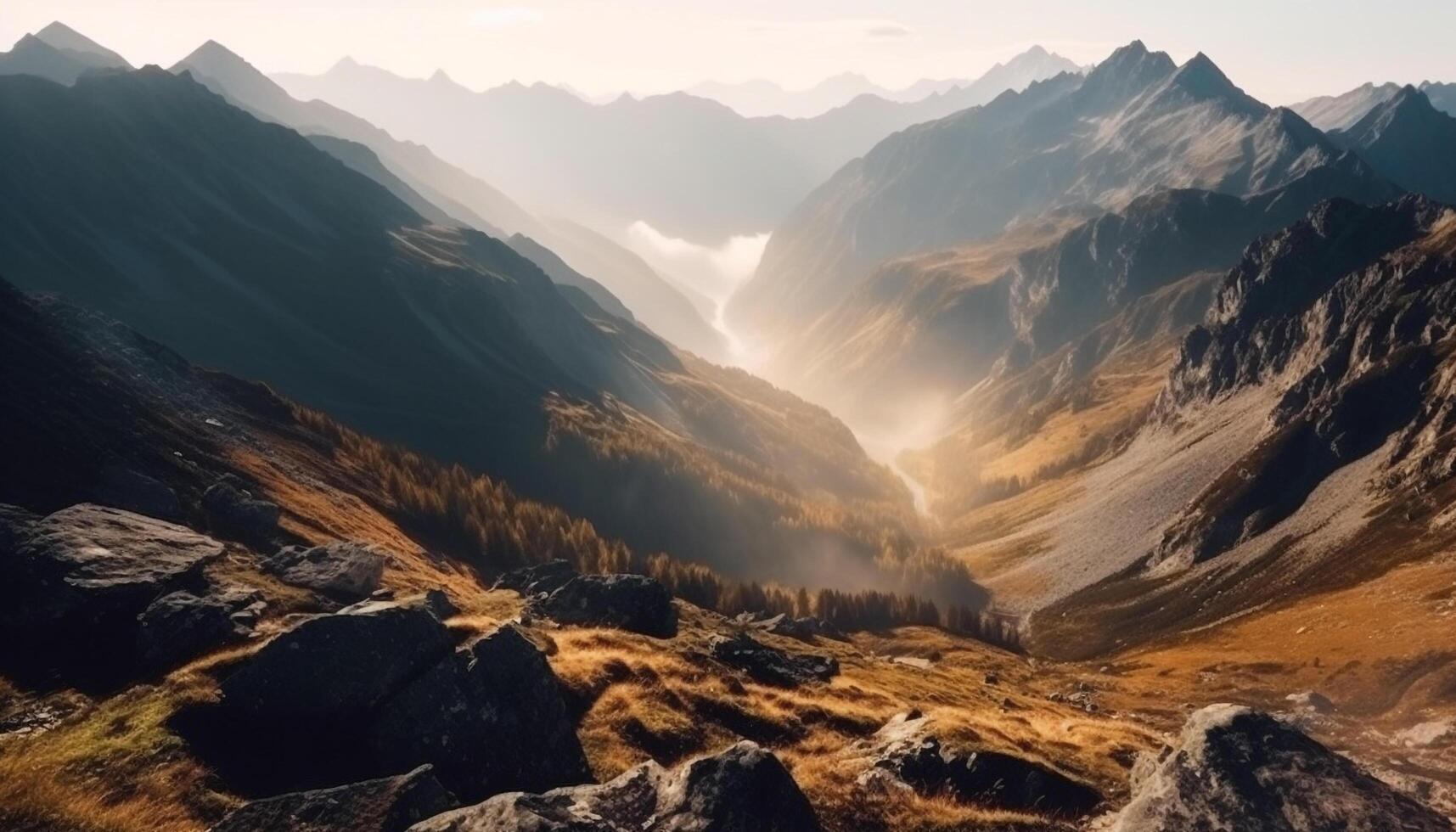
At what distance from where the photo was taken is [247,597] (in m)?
45.2

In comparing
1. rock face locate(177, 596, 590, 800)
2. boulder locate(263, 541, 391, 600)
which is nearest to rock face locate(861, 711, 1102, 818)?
rock face locate(177, 596, 590, 800)

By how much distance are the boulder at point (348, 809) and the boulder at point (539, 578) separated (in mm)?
51094

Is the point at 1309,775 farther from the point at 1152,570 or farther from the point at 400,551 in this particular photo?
the point at 1152,570

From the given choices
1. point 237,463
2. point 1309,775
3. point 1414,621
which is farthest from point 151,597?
point 1414,621

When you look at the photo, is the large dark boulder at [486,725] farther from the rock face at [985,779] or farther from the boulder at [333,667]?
the rock face at [985,779]

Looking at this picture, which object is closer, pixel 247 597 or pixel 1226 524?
pixel 247 597

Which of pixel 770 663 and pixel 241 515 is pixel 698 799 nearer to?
pixel 770 663

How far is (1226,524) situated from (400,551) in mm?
163510

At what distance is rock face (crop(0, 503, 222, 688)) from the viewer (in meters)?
36.3

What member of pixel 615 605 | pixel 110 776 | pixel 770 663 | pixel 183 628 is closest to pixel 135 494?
pixel 183 628

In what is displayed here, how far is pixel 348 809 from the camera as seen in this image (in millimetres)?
25141

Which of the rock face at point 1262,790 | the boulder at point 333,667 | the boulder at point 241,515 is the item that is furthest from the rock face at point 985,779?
the boulder at point 241,515

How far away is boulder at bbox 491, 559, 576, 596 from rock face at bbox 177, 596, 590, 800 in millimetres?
41243

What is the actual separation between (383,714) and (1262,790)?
34306 mm
